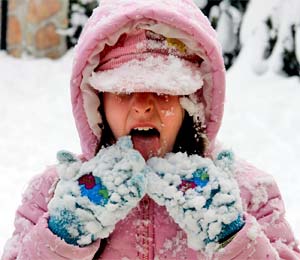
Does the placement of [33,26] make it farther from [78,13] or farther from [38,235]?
[38,235]

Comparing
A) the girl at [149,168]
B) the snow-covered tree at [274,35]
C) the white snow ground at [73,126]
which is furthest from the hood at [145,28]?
the snow-covered tree at [274,35]

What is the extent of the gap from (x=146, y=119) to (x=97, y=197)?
0.67 feet

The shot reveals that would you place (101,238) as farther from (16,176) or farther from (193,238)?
(16,176)

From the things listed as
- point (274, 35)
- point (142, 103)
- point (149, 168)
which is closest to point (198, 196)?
point (149, 168)

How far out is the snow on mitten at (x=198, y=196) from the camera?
1.62 metres

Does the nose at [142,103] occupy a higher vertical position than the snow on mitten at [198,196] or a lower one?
higher

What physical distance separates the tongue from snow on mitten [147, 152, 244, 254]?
0.02 m

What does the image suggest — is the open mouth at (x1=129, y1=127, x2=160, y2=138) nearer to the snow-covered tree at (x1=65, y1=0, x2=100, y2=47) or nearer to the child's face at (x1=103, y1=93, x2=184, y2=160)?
the child's face at (x1=103, y1=93, x2=184, y2=160)

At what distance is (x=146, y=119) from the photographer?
170cm

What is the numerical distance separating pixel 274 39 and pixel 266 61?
168 mm

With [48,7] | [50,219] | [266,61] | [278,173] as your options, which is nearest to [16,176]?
[278,173]

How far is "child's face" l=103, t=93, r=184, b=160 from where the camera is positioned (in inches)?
67.4

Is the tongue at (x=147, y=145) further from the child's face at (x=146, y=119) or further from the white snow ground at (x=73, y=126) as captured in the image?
the white snow ground at (x=73, y=126)

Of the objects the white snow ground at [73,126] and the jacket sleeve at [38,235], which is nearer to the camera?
the jacket sleeve at [38,235]
